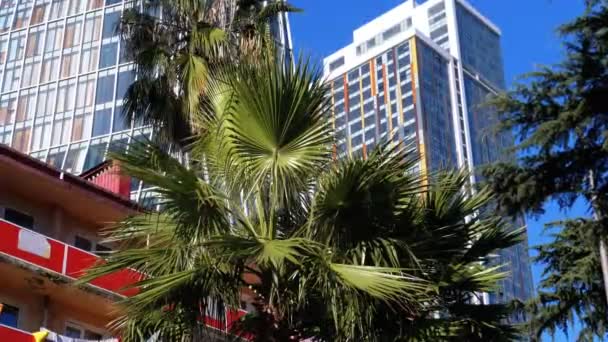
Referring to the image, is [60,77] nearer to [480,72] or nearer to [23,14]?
[23,14]

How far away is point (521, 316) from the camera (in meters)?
24.6

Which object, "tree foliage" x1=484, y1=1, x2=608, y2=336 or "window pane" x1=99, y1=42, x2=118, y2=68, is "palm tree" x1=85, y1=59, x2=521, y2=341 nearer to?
"tree foliage" x1=484, y1=1, x2=608, y2=336

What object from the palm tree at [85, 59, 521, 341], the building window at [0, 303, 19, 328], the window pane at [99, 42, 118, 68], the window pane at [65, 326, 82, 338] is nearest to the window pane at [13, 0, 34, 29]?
the window pane at [99, 42, 118, 68]

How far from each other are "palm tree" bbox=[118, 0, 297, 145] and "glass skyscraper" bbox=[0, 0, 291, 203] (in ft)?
214

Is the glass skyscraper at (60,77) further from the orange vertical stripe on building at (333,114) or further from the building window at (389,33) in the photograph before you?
the building window at (389,33)

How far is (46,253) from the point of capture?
21594 millimetres

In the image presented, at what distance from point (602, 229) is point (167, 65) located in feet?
29.1

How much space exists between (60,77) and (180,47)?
7355 centimetres

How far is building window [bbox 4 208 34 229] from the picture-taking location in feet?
76.2

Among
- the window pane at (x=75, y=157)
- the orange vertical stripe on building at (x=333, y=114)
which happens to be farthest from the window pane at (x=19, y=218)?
the window pane at (x=75, y=157)

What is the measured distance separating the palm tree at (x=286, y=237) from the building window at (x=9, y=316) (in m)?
10.3

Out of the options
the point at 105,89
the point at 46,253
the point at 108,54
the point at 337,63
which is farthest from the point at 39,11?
the point at 337,63

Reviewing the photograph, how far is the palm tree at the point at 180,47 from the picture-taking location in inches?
609

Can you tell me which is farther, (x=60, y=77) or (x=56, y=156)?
(x=60, y=77)
